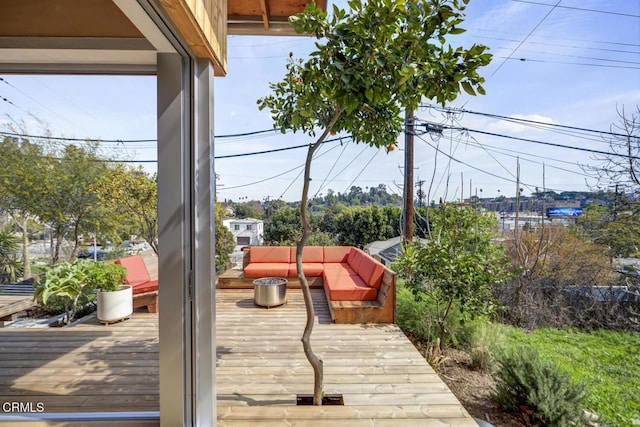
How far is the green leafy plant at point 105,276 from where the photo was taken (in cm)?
216

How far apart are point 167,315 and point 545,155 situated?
8316 millimetres

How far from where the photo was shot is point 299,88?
1699 millimetres

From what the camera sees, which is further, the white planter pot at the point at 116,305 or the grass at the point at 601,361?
the white planter pot at the point at 116,305

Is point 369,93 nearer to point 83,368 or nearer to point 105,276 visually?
point 105,276

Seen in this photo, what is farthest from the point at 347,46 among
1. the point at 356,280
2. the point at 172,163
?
the point at 356,280

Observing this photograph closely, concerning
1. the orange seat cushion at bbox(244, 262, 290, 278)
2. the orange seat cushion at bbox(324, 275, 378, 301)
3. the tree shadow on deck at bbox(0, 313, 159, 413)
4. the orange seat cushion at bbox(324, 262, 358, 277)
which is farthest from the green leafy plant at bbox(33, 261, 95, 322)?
the orange seat cushion at bbox(324, 262, 358, 277)

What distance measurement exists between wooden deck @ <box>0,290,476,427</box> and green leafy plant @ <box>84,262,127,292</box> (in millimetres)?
423

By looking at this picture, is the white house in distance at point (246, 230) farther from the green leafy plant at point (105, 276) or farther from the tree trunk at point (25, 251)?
the tree trunk at point (25, 251)

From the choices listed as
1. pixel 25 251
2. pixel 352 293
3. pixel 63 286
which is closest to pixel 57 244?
pixel 25 251

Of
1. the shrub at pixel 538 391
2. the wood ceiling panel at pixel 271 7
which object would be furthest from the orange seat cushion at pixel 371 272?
the wood ceiling panel at pixel 271 7

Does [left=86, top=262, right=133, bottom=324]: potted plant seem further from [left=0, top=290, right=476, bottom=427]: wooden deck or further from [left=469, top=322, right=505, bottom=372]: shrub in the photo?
[left=469, top=322, right=505, bottom=372]: shrub

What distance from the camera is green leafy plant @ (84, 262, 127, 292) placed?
216 cm

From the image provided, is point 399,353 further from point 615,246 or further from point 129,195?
point 615,246

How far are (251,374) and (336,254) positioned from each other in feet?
11.8
